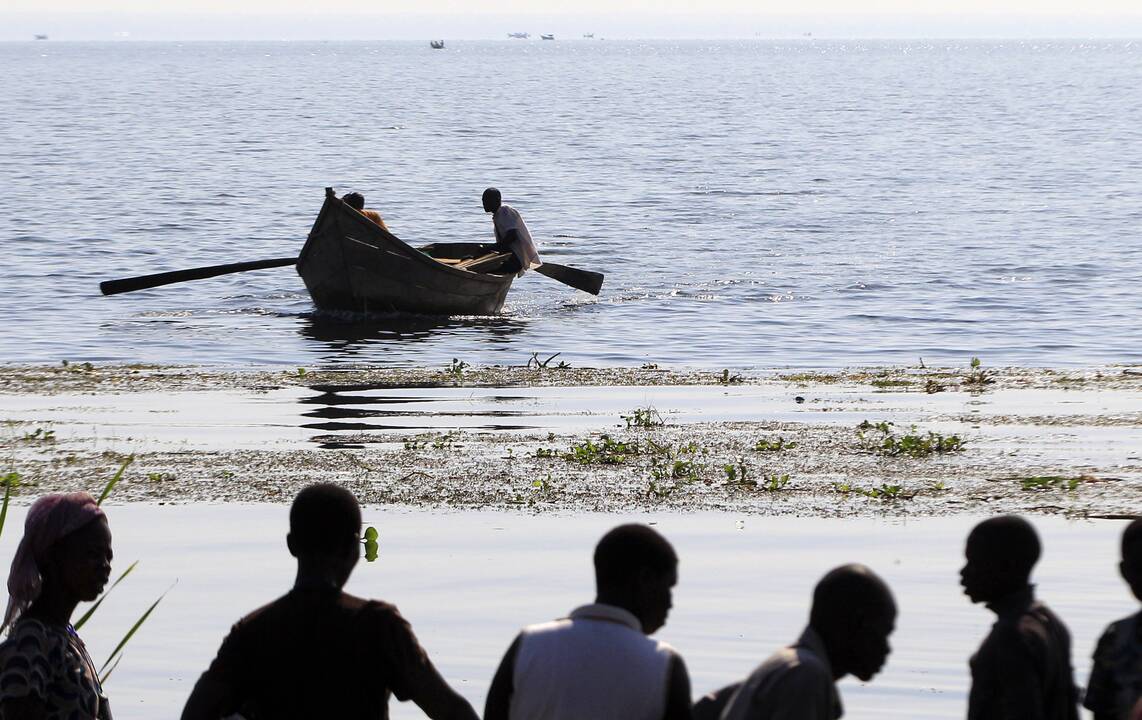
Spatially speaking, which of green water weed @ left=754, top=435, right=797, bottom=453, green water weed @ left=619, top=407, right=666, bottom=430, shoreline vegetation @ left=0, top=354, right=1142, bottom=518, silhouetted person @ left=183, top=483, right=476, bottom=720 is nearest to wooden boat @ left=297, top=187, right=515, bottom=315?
shoreline vegetation @ left=0, top=354, right=1142, bottom=518

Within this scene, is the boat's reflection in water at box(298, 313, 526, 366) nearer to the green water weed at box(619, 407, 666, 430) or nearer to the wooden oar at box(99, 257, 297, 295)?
the wooden oar at box(99, 257, 297, 295)

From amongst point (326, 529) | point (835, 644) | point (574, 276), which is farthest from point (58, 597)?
point (574, 276)

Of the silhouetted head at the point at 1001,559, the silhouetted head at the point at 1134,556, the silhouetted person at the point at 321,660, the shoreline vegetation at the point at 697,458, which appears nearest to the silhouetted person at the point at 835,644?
the silhouetted head at the point at 1001,559

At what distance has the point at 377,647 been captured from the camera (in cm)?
418

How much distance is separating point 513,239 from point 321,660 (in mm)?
18749


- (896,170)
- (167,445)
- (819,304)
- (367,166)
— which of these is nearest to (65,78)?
(367,166)

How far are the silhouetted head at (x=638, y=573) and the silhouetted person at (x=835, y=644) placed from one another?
0.98 ft

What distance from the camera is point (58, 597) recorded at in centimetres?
428

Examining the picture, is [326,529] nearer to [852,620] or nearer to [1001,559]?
[852,620]

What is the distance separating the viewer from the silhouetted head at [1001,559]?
14.5 ft

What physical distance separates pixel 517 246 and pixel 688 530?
12920 mm

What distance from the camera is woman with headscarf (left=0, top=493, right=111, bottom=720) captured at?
4.15 metres

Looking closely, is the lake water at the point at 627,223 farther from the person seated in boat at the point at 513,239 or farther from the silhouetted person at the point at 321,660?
the silhouetted person at the point at 321,660

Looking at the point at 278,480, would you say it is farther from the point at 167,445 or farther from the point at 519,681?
the point at 519,681
